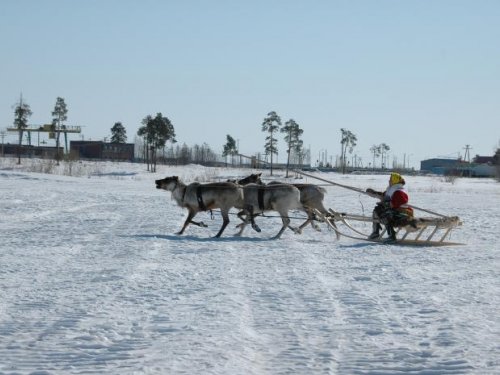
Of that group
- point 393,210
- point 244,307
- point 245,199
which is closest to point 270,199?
point 245,199

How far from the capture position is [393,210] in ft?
41.5

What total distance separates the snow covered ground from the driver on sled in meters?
0.60

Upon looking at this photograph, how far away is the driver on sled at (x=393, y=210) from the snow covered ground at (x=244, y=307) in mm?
604

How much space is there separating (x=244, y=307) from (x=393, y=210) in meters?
6.71

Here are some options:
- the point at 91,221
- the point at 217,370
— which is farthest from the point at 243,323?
the point at 91,221

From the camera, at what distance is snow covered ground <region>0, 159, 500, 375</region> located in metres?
4.88

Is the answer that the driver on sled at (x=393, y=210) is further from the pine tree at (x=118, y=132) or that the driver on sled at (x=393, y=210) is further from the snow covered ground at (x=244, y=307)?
the pine tree at (x=118, y=132)

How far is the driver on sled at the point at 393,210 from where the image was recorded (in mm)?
12531

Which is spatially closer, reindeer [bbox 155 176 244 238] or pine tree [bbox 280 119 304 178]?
reindeer [bbox 155 176 244 238]

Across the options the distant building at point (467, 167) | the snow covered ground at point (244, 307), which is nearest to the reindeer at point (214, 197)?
the snow covered ground at point (244, 307)

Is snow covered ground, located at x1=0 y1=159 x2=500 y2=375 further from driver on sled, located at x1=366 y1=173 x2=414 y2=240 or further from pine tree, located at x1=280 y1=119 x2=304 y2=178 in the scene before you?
pine tree, located at x1=280 y1=119 x2=304 y2=178

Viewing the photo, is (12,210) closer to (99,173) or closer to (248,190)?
(248,190)

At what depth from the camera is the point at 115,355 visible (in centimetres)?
497

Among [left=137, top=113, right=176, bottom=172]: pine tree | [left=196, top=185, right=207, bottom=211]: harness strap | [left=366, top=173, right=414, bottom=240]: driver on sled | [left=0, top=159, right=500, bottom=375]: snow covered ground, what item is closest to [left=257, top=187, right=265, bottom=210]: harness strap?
[left=196, top=185, right=207, bottom=211]: harness strap
